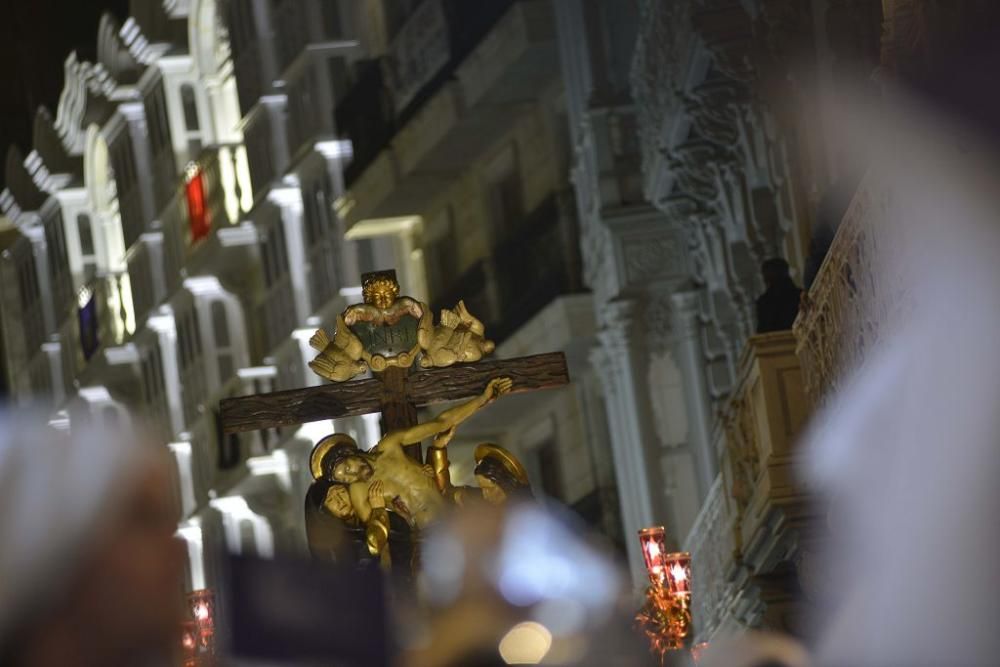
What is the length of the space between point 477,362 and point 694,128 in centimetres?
1036

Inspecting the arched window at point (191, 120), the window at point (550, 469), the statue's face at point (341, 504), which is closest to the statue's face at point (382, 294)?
the statue's face at point (341, 504)

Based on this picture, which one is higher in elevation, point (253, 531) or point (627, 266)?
point (627, 266)

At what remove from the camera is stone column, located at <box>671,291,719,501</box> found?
2542 centimetres

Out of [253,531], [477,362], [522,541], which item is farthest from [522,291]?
[522,541]

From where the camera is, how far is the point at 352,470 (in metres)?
11.1

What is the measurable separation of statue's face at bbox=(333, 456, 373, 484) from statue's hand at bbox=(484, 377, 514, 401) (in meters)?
0.90

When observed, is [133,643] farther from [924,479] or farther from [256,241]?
[256,241]

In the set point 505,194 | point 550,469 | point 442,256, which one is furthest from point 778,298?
point 442,256

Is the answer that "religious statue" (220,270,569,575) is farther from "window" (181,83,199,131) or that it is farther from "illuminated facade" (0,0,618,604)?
"window" (181,83,199,131)

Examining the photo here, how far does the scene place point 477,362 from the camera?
38.8 ft

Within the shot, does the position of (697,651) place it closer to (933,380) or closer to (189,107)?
(933,380)

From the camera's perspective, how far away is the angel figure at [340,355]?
11672 mm

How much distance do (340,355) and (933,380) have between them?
273 cm

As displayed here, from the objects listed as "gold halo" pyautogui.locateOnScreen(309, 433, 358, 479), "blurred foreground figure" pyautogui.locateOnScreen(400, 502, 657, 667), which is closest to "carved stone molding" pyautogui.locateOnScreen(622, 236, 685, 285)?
"gold halo" pyautogui.locateOnScreen(309, 433, 358, 479)
